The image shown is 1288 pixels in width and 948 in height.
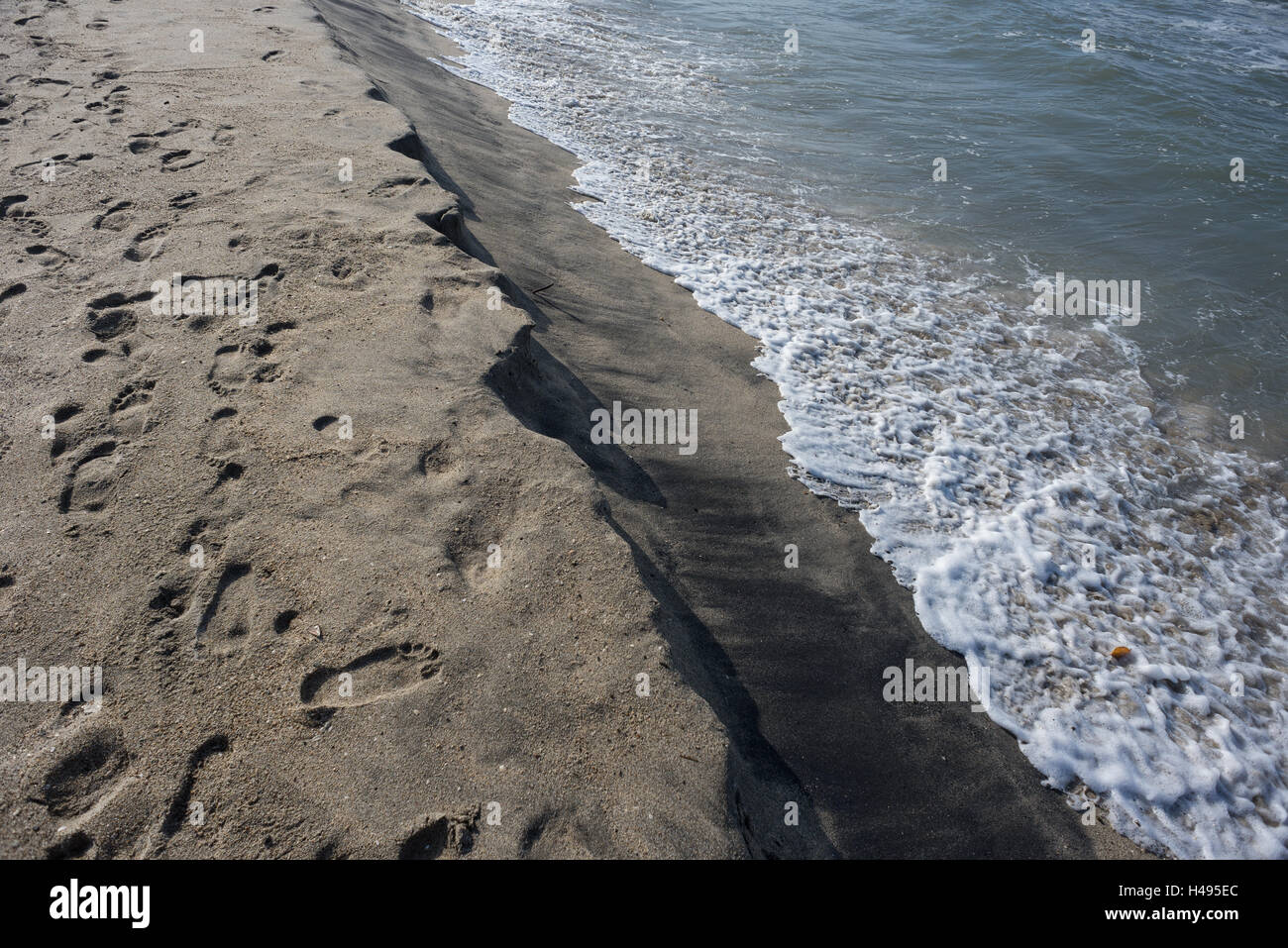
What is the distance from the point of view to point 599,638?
2775 millimetres

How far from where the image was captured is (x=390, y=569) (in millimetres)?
2896

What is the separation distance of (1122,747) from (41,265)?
6464mm

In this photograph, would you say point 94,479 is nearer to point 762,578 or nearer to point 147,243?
point 147,243

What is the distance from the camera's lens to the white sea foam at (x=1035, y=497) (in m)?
3.49

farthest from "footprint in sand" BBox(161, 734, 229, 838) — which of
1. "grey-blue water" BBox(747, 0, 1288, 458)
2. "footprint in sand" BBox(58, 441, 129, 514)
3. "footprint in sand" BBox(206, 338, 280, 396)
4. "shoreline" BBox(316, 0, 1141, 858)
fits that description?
"grey-blue water" BBox(747, 0, 1288, 458)

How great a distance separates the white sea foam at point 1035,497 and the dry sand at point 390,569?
1.24ft

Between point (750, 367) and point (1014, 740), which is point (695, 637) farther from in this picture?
point (750, 367)

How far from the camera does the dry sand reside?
7.64 feet

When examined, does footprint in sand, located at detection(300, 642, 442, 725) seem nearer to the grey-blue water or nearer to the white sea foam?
the white sea foam

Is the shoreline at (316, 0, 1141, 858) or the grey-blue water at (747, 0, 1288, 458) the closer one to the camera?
the shoreline at (316, 0, 1141, 858)

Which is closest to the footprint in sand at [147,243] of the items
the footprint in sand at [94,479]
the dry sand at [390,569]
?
the dry sand at [390,569]

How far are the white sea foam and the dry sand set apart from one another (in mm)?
378

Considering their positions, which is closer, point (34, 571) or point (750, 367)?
point (34, 571)
